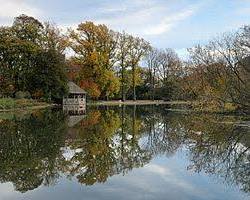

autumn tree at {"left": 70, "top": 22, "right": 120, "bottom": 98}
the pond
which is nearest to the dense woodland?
autumn tree at {"left": 70, "top": 22, "right": 120, "bottom": 98}

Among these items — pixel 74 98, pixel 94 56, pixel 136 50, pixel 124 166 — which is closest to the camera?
pixel 124 166

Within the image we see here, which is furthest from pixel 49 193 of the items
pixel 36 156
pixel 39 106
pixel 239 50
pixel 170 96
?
pixel 170 96

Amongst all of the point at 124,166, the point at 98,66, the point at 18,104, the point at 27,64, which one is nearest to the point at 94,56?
the point at 98,66

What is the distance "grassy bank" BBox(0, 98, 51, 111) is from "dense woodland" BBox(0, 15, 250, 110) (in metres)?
1.63

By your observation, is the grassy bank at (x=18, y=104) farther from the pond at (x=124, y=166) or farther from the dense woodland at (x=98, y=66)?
the pond at (x=124, y=166)

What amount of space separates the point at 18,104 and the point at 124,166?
36058 mm

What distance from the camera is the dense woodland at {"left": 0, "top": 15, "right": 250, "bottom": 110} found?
31812 millimetres

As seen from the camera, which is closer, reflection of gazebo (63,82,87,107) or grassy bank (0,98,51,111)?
grassy bank (0,98,51,111)

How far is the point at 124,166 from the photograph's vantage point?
12586 mm

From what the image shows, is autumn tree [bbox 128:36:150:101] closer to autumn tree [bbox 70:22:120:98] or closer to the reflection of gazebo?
autumn tree [bbox 70:22:120:98]

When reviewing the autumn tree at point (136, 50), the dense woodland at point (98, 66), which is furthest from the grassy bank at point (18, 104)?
the autumn tree at point (136, 50)

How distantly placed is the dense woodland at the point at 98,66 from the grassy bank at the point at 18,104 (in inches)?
64.3

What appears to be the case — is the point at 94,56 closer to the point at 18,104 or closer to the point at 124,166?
the point at 18,104

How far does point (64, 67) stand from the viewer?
179 ft
